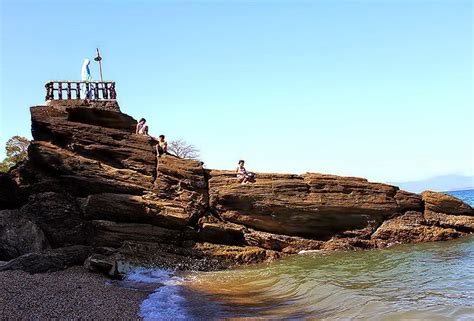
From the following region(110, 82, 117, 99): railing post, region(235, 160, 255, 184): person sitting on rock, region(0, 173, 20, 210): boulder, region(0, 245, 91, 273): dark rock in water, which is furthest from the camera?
region(110, 82, 117, 99): railing post

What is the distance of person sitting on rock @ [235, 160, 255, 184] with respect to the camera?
25578 millimetres

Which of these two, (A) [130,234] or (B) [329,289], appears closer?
(B) [329,289]

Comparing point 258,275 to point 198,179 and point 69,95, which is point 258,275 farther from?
point 69,95

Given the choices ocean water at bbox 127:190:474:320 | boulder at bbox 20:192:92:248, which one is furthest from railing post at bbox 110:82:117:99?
ocean water at bbox 127:190:474:320

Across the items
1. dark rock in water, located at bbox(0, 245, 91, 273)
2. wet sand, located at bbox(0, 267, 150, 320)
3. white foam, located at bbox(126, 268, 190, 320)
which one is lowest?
white foam, located at bbox(126, 268, 190, 320)

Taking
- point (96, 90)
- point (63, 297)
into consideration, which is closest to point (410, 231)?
point (63, 297)

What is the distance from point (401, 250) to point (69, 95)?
24473mm

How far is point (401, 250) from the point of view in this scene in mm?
23453

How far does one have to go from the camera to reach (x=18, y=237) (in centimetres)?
1969

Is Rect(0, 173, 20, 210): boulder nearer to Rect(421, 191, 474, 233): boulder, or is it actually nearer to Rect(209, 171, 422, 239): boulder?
Rect(209, 171, 422, 239): boulder

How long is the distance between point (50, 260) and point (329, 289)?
10760 millimetres

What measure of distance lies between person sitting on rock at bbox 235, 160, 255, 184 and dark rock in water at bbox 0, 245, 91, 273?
9.45 m

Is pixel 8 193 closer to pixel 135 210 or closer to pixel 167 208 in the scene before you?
pixel 135 210

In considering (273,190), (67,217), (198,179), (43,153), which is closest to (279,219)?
(273,190)
